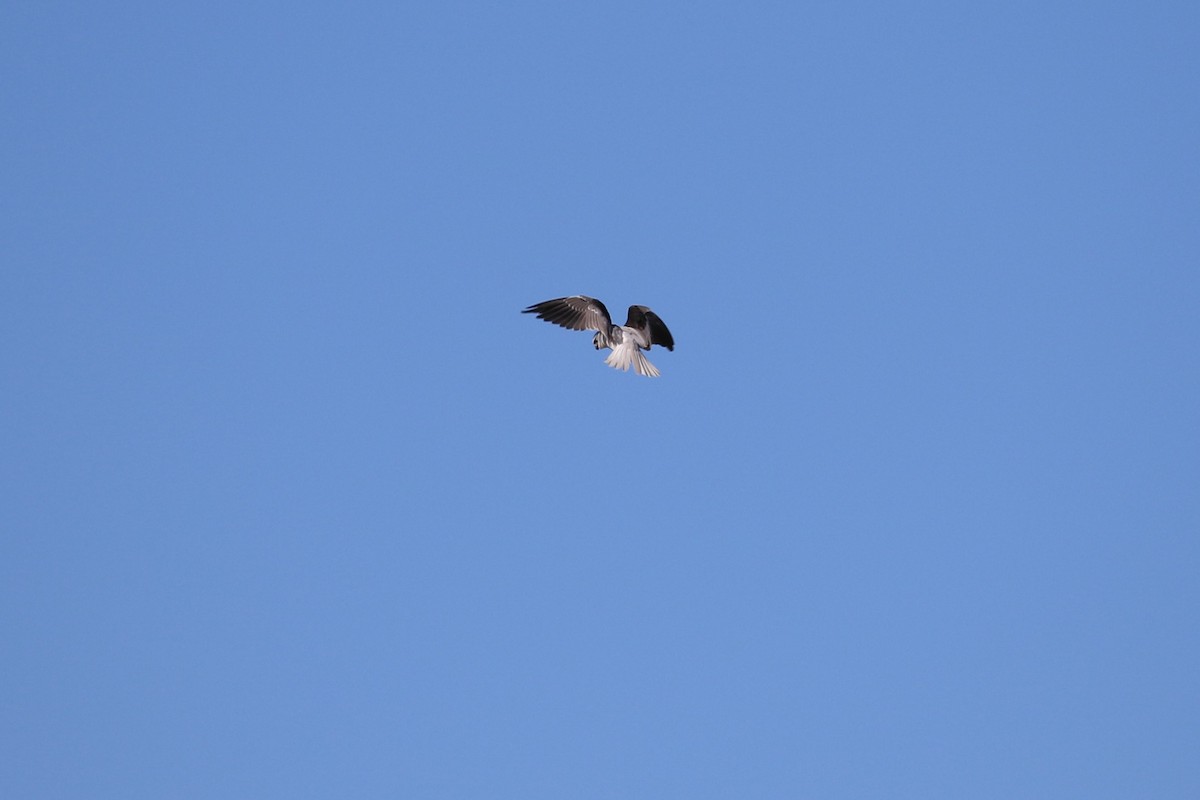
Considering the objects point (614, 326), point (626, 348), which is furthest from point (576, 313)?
point (626, 348)

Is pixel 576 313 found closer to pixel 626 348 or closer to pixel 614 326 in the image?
pixel 614 326

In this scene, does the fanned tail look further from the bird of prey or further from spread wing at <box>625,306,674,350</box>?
spread wing at <box>625,306,674,350</box>

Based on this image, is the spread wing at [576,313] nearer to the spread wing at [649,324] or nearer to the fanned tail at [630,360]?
the spread wing at [649,324]

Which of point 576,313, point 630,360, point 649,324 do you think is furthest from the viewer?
point 576,313

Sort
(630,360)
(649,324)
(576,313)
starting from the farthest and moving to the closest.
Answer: (576,313) → (649,324) → (630,360)

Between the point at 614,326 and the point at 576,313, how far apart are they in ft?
3.15

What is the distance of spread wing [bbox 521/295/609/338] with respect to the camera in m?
26.0

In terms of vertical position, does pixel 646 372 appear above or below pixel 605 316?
below

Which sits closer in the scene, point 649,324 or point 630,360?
point 630,360

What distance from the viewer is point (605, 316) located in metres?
26.4

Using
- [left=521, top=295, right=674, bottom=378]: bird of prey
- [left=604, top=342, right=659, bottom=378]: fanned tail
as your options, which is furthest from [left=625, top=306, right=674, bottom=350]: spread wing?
[left=604, top=342, right=659, bottom=378]: fanned tail

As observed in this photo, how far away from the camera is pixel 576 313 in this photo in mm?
26406

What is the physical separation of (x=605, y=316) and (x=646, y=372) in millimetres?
1963

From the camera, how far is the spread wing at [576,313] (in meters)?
26.0
